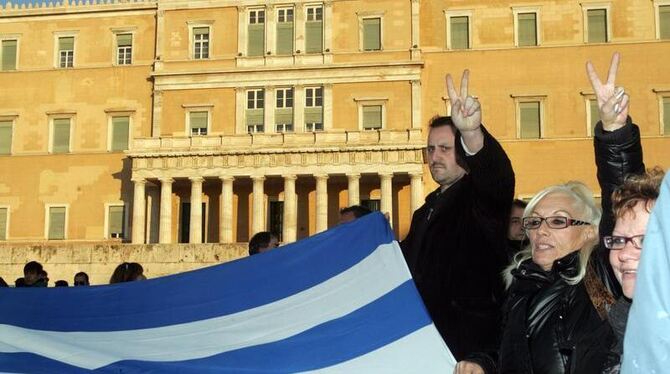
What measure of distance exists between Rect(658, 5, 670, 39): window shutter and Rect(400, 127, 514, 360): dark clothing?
29.5m

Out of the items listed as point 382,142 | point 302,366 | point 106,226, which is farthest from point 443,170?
point 106,226

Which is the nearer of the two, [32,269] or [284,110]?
[32,269]

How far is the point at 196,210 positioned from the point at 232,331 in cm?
2633

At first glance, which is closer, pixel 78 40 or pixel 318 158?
pixel 318 158

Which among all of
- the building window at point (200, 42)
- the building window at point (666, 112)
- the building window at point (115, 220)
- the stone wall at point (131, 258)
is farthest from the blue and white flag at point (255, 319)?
the building window at point (666, 112)

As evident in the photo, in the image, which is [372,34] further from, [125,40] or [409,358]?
[409,358]

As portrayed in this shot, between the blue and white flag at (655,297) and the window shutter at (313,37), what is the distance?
99.9 feet

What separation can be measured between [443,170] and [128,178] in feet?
97.7

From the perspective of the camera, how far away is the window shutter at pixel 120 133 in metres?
32.9

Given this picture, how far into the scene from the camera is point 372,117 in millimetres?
31078

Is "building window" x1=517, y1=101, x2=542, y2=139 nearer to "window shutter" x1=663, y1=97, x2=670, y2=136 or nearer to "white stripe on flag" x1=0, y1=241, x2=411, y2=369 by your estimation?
"window shutter" x1=663, y1=97, x2=670, y2=136

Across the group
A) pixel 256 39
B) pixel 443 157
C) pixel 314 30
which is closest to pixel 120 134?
pixel 256 39

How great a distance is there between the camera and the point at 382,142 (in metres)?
28.9

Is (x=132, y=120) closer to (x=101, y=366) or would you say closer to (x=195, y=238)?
(x=195, y=238)
